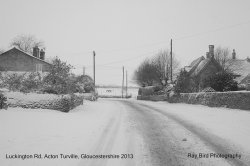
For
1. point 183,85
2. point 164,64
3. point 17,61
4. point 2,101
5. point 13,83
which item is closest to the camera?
point 2,101

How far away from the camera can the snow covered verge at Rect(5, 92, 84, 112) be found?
51.6 feet

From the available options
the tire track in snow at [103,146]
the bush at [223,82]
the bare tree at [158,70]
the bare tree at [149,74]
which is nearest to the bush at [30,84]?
the tire track in snow at [103,146]

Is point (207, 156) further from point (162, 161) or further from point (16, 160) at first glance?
point (16, 160)

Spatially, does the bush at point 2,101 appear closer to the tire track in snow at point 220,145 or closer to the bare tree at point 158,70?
the tire track in snow at point 220,145

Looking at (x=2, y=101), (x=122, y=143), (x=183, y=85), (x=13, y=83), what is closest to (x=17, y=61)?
(x=13, y=83)

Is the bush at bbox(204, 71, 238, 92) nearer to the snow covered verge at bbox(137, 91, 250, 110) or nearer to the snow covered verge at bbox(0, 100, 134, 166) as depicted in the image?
the snow covered verge at bbox(137, 91, 250, 110)

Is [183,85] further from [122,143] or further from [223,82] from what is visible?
[122,143]

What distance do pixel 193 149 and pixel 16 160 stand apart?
5.45 meters

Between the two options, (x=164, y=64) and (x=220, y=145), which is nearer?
(x=220, y=145)

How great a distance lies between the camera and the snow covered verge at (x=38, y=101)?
1572cm

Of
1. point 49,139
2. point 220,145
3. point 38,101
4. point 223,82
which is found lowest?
point 220,145

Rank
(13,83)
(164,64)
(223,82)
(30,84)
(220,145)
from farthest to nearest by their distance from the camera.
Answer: (164,64) < (223,82) < (13,83) < (30,84) < (220,145)

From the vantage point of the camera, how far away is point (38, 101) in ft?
52.6

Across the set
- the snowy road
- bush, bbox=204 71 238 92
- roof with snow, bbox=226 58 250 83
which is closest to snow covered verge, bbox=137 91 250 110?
bush, bbox=204 71 238 92
